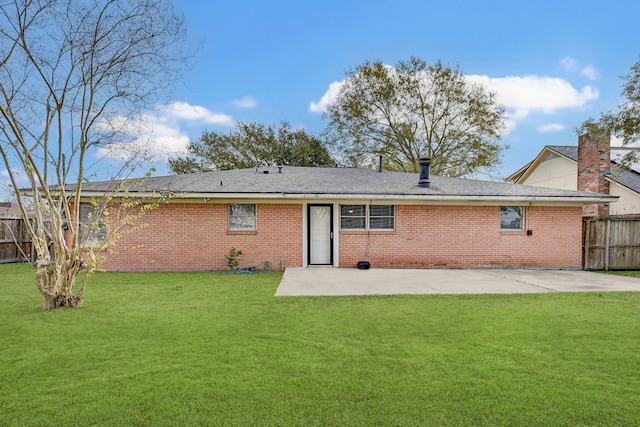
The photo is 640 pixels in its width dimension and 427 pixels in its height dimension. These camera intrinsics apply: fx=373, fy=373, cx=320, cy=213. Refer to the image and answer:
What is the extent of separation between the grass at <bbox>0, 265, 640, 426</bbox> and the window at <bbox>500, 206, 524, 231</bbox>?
5.59 meters

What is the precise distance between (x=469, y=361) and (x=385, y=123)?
24.0 m

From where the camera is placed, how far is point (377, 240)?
11539mm

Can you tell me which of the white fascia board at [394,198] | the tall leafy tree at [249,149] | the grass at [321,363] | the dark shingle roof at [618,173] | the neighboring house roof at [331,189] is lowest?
the grass at [321,363]

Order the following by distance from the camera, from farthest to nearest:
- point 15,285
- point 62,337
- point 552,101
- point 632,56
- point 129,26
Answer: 1. point 552,101
2. point 632,56
3. point 15,285
4. point 129,26
5. point 62,337

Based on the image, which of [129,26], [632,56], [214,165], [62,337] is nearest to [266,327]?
[62,337]

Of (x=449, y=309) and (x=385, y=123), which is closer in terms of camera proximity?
(x=449, y=309)

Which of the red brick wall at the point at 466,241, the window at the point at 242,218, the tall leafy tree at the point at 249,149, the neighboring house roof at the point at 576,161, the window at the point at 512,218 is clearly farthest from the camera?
the tall leafy tree at the point at 249,149

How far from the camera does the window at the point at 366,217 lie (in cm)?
1159

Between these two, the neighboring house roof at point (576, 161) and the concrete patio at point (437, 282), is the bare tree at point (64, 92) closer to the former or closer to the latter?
the concrete patio at point (437, 282)

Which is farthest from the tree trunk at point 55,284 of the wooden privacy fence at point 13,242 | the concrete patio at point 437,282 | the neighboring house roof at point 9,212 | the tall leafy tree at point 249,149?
the tall leafy tree at point 249,149

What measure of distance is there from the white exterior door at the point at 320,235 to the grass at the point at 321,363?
16.6 ft

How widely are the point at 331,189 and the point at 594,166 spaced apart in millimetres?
13083

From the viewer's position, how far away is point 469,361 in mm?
3723

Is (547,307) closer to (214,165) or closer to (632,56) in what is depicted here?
(632,56)
